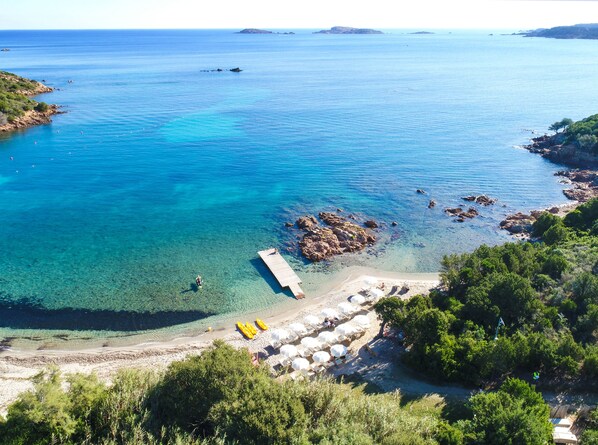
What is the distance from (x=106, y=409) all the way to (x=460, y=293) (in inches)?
1150

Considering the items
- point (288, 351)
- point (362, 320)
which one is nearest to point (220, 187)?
point (362, 320)

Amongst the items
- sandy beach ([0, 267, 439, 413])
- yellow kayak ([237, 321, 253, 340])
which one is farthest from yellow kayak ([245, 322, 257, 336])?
sandy beach ([0, 267, 439, 413])

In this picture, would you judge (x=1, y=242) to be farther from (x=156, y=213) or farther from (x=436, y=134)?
(x=436, y=134)

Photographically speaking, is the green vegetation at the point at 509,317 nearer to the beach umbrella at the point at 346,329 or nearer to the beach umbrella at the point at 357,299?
the beach umbrella at the point at 346,329

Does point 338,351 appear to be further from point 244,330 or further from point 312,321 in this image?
point 244,330

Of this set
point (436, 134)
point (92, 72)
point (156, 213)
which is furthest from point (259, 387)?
point (92, 72)

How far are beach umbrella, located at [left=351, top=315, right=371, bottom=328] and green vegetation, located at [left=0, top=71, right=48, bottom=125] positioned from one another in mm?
96166

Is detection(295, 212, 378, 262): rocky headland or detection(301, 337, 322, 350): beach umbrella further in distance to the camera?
detection(295, 212, 378, 262): rocky headland

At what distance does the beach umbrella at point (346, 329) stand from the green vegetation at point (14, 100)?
9600 cm

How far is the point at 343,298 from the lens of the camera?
4141 cm

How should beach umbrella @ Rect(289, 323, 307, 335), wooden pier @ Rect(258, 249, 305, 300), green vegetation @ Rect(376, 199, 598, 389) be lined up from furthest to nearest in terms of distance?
wooden pier @ Rect(258, 249, 305, 300)
beach umbrella @ Rect(289, 323, 307, 335)
green vegetation @ Rect(376, 199, 598, 389)

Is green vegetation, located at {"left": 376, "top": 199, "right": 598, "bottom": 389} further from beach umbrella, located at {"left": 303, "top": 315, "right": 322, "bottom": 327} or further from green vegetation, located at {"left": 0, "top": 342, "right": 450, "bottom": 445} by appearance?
green vegetation, located at {"left": 0, "top": 342, "right": 450, "bottom": 445}

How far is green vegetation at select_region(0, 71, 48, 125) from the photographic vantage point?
97625 millimetres

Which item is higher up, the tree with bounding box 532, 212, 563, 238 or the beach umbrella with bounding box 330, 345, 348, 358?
the tree with bounding box 532, 212, 563, 238
